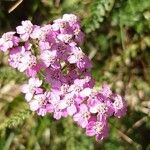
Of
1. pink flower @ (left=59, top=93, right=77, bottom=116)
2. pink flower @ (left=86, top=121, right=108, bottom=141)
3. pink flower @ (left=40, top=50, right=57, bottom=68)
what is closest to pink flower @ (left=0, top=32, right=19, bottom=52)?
pink flower @ (left=40, top=50, right=57, bottom=68)

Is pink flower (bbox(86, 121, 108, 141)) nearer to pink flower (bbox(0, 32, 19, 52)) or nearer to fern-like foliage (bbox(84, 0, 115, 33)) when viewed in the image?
pink flower (bbox(0, 32, 19, 52))

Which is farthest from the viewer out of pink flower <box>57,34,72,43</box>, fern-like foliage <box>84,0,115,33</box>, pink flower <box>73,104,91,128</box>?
fern-like foliage <box>84,0,115,33</box>

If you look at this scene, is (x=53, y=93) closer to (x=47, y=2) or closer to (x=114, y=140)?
(x=114, y=140)

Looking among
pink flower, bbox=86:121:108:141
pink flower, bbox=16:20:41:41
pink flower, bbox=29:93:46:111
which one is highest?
pink flower, bbox=16:20:41:41

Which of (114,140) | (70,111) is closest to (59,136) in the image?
(114,140)

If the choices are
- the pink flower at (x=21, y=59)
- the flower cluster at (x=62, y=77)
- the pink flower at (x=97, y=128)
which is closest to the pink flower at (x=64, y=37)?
the flower cluster at (x=62, y=77)

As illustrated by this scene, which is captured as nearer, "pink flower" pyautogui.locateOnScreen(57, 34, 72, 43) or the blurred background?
"pink flower" pyautogui.locateOnScreen(57, 34, 72, 43)

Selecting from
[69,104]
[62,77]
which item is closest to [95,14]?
[62,77]
